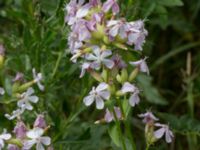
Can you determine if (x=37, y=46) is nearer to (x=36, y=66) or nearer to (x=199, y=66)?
(x=36, y=66)

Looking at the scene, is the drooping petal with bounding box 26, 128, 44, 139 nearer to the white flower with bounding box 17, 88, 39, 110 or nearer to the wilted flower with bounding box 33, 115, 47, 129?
the wilted flower with bounding box 33, 115, 47, 129

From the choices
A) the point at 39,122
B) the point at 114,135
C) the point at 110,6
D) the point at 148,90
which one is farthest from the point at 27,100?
the point at 148,90

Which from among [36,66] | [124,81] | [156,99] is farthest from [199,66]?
[124,81]

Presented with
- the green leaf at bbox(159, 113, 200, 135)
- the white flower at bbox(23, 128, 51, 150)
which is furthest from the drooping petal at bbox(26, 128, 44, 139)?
the green leaf at bbox(159, 113, 200, 135)

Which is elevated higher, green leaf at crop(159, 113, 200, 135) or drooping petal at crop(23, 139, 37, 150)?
drooping petal at crop(23, 139, 37, 150)

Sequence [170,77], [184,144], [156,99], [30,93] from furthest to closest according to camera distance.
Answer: [170,77] < [184,144] < [156,99] < [30,93]

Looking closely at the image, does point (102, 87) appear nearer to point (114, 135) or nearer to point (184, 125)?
point (114, 135)
